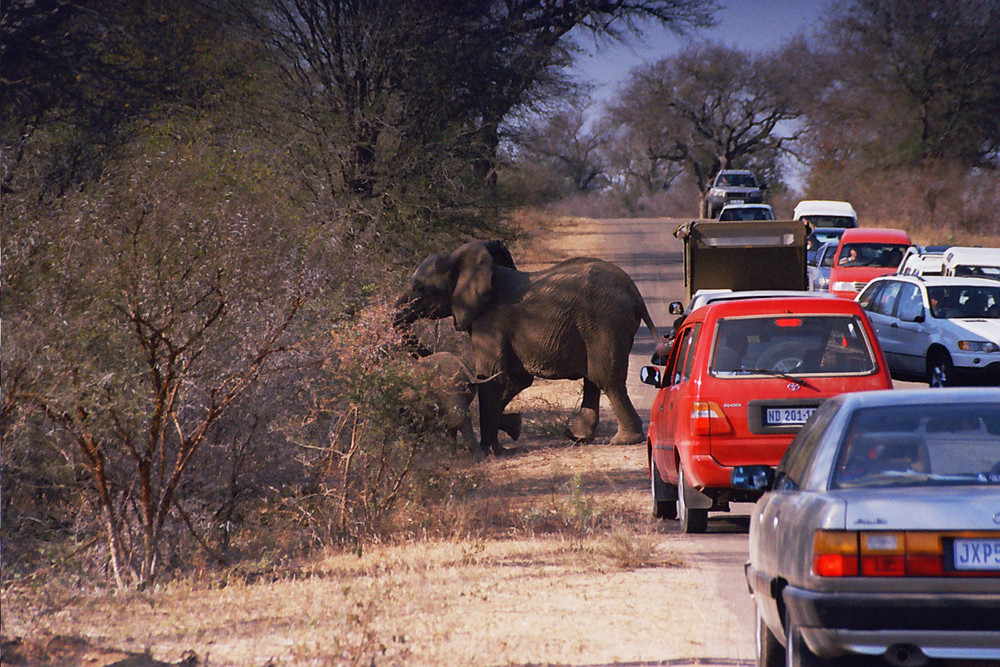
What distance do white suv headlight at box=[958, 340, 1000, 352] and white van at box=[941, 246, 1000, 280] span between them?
16.5 ft

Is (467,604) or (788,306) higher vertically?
(788,306)

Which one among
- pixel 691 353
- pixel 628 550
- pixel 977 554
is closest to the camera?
pixel 977 554

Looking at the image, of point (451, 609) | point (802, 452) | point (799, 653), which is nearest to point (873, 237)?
point (451, 609)

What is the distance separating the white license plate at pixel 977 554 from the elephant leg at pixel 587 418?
443 inches

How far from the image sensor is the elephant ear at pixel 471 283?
50.9 feet

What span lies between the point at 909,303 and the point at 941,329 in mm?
1344

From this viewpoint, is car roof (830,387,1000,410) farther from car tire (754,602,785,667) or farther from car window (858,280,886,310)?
car window (858,280,886,310)

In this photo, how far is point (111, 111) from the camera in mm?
15148

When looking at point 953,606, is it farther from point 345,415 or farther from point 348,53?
point 348,53

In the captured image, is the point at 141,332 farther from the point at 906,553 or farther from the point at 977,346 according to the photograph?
the point at 977,346

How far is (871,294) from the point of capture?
19922mm

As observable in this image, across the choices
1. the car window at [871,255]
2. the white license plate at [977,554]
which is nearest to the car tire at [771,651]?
the white license plate at [977,554]

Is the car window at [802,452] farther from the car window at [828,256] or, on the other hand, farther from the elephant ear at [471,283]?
the car window at [828,256]

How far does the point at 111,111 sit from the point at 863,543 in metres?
13.0
